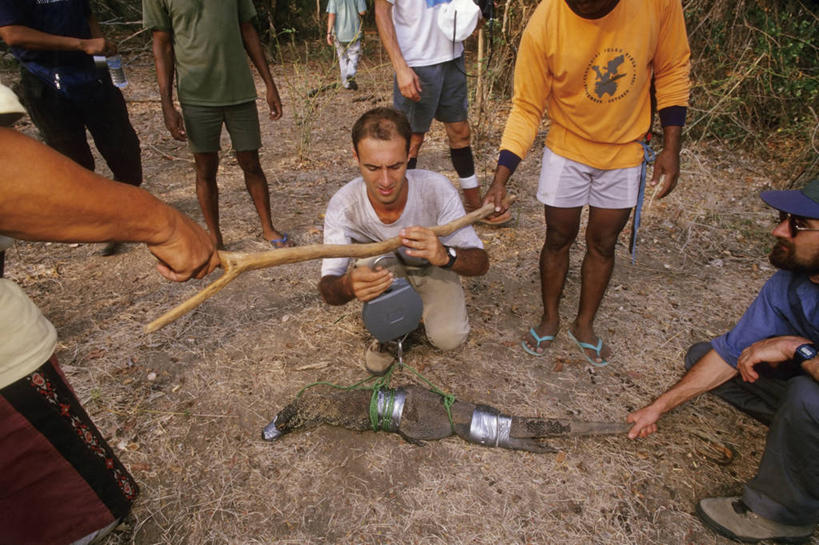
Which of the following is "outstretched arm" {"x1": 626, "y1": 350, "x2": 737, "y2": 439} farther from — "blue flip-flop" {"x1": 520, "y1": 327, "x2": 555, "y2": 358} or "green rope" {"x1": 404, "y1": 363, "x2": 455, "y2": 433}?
"green rope" {"x1": 404, "y1": 363, "x2": 455, "y2": 433}

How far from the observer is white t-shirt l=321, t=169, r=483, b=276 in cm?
240

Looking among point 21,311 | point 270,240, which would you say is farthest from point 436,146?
point 21,311

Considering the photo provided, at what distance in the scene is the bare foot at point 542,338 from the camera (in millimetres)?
2805

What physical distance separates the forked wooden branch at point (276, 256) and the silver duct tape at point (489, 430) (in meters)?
0.91

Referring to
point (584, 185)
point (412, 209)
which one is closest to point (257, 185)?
point (412, 209)

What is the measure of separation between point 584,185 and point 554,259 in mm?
444

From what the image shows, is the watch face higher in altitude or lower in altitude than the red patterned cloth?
higher

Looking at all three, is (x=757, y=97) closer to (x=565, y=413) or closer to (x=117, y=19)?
(x=565, y=413)

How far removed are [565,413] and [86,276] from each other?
11.7 ft

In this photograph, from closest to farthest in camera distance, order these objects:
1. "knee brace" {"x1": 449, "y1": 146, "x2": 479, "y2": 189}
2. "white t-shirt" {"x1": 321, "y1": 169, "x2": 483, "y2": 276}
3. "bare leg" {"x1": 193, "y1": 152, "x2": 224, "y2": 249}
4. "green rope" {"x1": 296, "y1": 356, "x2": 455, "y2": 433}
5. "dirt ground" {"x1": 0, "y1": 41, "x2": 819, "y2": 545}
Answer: "dirt ground" {"x1": 0, "y1": 41, "x2": 819, "y2": 545}
"green rope" {"x1": 296, "y1": 356, "x2": 455, "y2": 433}
"white t-shirt" {"x1": 321, "y1": 169, "x2": 483, "y2": 276}
"bare leg" {"x1": 193, "y1": 152, "x2": 224, "y2": 249}
"knee brace" {"x1": 449, "y1": 146, "x2": 479, "y2": 189}

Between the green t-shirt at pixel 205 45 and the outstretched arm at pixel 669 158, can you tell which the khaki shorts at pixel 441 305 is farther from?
the green t-shirt at pixel 205 45

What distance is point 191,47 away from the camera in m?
3.11

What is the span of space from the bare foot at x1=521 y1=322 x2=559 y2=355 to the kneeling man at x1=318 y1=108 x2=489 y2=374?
420 mm

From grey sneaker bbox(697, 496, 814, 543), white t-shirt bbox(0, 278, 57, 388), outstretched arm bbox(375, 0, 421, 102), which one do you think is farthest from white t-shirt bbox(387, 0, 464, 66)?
grey sneaker bbox(697, 496, 814, 543)
